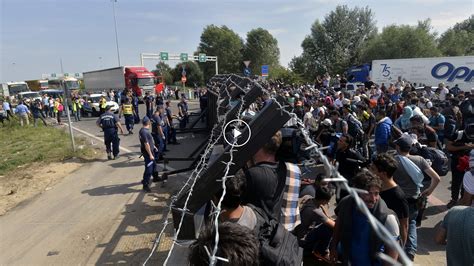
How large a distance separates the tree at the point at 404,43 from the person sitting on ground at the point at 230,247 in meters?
48.1

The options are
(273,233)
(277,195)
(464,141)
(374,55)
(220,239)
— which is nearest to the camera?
(220,239)

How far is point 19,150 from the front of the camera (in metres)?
12.9

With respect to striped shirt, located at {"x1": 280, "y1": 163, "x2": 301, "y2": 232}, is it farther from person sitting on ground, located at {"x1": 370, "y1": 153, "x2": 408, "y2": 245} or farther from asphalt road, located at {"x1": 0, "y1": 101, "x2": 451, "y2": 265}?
asphalt road, located at {"x1": 0, "y1": 101, "x2": 451, "y2": 265}

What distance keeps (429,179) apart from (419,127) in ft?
6.44

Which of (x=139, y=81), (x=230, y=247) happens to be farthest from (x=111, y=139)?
(x=139, y=81)

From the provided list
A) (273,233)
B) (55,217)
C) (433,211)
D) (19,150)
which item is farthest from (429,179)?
(19,150)

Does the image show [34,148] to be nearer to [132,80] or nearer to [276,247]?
[276,247]

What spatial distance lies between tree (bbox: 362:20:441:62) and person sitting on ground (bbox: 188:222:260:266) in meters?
48.1

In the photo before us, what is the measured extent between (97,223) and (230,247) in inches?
206

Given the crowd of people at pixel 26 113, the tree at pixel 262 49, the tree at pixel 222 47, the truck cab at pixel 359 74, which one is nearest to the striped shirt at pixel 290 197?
the crowd of people at pixel 26 113

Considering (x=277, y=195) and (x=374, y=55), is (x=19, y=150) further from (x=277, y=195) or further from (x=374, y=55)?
(x=374, y=55)

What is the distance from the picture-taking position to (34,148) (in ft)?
41.6

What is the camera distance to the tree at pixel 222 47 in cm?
6419

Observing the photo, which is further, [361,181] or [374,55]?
A: [374,55]
